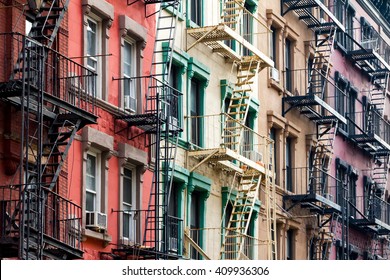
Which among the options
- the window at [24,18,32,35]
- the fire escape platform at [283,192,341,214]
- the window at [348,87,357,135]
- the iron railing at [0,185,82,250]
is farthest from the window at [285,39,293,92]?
the window at [24,18,32,35]

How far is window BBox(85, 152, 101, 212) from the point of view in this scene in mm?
33656

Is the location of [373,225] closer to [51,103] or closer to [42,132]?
[51,103]

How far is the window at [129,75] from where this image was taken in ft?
118

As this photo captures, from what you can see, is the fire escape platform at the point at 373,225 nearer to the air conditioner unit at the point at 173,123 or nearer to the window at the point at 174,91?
the window at the point at 174,91

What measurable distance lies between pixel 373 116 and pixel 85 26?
28.3 meters

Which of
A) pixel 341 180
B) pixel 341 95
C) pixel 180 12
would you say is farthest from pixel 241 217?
pixel 341 95

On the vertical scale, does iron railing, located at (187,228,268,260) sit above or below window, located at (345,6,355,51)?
below

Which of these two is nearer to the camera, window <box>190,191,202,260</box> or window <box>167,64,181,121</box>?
window <box>167,64,181,121</box>

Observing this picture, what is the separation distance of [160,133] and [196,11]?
21.8 feet

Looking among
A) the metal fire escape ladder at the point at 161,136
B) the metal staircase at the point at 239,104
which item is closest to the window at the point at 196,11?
the metal fire escape ladder at the point at 161,136

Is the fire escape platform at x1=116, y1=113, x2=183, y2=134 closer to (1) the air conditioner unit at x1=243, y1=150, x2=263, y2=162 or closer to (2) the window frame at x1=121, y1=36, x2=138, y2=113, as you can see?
(2) the window frame at x1=121, y1=36, x2=138, y2=113

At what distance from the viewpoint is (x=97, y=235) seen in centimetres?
3338

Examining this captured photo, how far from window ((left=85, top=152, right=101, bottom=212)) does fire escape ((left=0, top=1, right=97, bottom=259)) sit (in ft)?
4.82

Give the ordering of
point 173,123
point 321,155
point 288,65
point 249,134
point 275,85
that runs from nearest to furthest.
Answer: point 173,123, point 249,134, point 275,85, point 288,65, point 321,155
